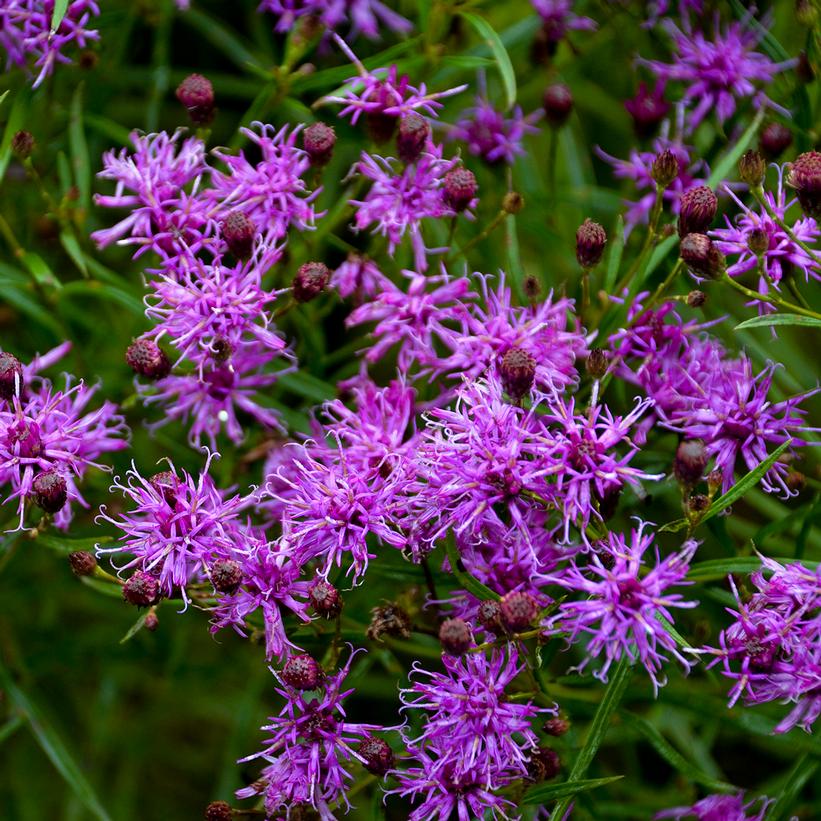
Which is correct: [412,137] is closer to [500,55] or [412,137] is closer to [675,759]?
[500,55]

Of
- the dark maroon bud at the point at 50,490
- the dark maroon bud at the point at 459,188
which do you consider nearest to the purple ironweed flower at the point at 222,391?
the dark maroon bud at the point at 50,490

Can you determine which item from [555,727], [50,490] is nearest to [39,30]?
[50,490]

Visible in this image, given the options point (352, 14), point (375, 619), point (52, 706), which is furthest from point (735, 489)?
point (52, 706)

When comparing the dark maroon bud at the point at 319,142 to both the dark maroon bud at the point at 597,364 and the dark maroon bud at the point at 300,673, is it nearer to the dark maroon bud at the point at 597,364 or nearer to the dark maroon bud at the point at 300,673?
→ the dark maroon bud at the point at 597,364

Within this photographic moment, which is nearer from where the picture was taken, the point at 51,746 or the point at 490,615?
the point at 490,615

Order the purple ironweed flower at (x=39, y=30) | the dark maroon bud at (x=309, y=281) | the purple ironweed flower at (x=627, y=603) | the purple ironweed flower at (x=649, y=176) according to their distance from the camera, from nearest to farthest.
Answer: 1. the purple ironweed flower at (x=627, y=603)
2. the dark maroon bud at (x=309, y=281)
3. the purple ironweed flower at (x=39, y=30)
4. the purple ironweed flower at (x=649, y=176)

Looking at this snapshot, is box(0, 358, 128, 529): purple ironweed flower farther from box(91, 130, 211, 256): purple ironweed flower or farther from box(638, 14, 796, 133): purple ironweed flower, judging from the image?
box(638, 14, 796, 133): purple ironweed flower

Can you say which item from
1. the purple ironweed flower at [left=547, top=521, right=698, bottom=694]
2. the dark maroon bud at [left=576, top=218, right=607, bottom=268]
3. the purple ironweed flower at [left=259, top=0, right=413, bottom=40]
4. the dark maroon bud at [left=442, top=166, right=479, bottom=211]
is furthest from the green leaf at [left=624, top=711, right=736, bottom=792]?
the purple ironweed flower at [left=259, top=0, right=413, bottom=40]
